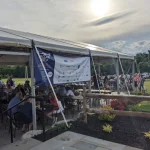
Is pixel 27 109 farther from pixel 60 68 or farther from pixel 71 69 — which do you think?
pixel 71 69

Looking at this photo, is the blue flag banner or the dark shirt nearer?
the dark shirt

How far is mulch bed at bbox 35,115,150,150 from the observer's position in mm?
4285

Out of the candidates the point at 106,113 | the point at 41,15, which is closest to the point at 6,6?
the point at 41,15

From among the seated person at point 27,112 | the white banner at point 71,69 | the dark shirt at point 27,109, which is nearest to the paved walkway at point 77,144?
the seated person at point 27,112

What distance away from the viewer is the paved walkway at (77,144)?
12.9 ft

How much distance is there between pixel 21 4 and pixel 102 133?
22.6ft

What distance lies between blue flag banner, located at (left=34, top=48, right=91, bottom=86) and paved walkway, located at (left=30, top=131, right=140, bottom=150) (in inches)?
67.8

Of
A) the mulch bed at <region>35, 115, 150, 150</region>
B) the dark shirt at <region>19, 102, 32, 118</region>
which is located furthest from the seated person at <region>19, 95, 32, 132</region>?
the mulch bed at <region>35, 115, 150, 150</region>

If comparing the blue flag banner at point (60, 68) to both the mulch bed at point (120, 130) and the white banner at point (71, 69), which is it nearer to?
the white banner at point (71, 69)

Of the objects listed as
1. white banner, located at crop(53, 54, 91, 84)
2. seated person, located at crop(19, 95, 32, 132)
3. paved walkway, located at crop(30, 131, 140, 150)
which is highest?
white banner, located at crop(53, 54, 91, 84)

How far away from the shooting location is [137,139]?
4.38m

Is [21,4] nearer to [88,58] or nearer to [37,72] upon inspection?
[88,58]

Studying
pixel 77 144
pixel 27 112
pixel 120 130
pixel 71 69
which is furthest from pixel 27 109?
pixel 120 130

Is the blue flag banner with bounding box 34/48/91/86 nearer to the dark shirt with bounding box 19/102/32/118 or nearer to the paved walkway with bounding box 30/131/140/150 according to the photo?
the dark shirt with bounding box 19/102/32/118
